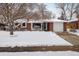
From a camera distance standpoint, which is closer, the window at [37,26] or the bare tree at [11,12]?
the bare tree at [11,12]

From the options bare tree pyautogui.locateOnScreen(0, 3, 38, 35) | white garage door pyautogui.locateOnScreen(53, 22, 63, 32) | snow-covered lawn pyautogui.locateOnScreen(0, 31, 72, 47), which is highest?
bare tree pyautogui.locateOnScreen(0, 3, 38, 35)

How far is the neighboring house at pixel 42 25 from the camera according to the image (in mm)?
5320

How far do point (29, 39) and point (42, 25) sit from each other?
13.4 inches

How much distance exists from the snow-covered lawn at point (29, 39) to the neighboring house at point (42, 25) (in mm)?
92

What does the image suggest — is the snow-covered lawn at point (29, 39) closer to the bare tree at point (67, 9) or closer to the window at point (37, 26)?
the window at point (37, 26)

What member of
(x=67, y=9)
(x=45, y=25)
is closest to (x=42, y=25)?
(x=45, y=25)

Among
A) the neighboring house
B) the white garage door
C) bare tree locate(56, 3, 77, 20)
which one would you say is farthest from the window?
bare tree locate(56, 3, 77, 20)

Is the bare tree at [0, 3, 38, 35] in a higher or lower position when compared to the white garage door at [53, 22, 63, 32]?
higher

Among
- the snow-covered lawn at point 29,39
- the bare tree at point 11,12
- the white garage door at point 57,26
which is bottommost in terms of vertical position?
the snow-covered lawn at point 29,39

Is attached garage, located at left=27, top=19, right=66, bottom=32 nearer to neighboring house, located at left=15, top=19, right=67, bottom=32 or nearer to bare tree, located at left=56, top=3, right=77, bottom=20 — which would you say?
neighboring house, located at left=15, top=19, right=67, bottom=32

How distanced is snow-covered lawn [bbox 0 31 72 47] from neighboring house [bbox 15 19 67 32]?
9 cm

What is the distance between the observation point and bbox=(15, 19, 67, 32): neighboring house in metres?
5.32

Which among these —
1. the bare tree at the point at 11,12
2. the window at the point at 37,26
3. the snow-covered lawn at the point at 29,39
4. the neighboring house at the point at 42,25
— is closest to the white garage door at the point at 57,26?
the neighboring house at the point at 42,25

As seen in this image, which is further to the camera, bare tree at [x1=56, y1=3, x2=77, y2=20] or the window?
the window
